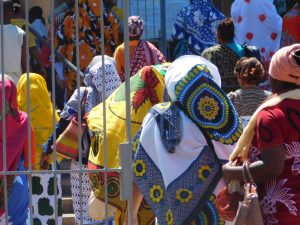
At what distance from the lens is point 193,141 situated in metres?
6.44

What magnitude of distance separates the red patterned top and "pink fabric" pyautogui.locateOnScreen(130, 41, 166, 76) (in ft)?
15.9

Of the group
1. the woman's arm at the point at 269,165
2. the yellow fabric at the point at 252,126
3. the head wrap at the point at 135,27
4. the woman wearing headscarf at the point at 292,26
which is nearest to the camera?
the woman's arm at the point at 269,165

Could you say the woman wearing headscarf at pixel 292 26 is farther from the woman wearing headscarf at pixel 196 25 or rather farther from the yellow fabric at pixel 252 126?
the yellow fabric at pixel 252 126

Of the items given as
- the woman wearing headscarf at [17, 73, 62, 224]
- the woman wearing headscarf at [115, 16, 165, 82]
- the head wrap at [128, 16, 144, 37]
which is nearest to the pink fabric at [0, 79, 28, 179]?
the woman wearing headscarf at [17, 73, 62, 224]

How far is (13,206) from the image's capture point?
6859 mm

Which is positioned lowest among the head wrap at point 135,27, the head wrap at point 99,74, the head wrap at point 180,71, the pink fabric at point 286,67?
the head wrap at point 99,74

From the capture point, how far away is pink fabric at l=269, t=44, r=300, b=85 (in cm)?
572

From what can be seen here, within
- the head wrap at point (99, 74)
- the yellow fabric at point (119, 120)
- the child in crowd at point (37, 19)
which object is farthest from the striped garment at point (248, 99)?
the child in crowd at point (37, 19)

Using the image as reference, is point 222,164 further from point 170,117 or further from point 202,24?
point 202,24

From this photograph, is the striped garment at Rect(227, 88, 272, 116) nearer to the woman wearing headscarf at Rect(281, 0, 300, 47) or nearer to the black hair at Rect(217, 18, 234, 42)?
the black hair at Rect(217, 18, 234, 42)

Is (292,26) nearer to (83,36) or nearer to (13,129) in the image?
(83,36)

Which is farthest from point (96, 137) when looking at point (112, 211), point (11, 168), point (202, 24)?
point (202, 24)

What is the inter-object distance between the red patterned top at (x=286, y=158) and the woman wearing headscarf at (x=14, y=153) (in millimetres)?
1530

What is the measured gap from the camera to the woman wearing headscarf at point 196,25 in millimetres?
11594
